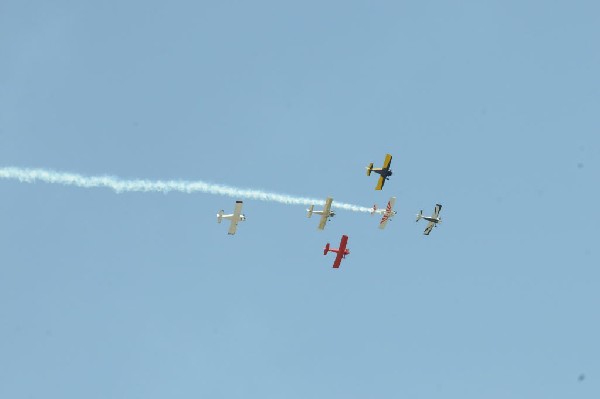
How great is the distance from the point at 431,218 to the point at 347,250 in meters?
13.8

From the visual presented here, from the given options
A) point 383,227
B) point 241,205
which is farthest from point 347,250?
point 241,205

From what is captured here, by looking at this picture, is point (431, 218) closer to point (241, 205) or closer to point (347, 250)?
point (347, 250)

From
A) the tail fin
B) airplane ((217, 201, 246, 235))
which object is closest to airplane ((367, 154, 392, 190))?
the tail fin

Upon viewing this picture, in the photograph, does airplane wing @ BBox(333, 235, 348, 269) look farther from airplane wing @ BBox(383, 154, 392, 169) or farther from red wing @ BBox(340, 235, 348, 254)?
airplane wing @ BBox(383, 154, 392, 169)

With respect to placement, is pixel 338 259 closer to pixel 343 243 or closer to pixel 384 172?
pixel 343 243

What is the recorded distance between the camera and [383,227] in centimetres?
13712

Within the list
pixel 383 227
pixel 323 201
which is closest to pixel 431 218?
pixel 383 227

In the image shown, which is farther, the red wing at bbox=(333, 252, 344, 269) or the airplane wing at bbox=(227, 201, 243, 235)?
the red wing at bbox=(333, 252, 344, 269)

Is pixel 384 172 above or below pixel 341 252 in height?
above

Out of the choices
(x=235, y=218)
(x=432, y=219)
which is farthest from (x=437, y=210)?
(x=235, y=218)

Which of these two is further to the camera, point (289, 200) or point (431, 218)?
point (431, 218)

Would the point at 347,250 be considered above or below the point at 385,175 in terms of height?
below

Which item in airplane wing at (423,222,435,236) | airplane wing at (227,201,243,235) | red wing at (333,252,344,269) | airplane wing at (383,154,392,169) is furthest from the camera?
airplane wing at (423,222,435,236)

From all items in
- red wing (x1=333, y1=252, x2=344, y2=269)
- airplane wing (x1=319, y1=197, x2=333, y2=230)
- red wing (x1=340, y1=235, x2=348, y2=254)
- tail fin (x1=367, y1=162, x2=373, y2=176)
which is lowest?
red wing (x1=333, y1=252, x2=344, y2=269)
